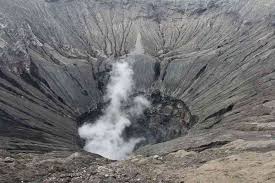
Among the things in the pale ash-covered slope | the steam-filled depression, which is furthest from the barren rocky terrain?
the steam-filled depression

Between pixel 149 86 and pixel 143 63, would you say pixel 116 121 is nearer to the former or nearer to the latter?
pixel 149 86

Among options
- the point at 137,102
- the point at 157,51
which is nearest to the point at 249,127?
the point at 137,102

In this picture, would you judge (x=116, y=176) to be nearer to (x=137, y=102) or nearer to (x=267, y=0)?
(x=137, y=102)

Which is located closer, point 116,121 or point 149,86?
point 116,121

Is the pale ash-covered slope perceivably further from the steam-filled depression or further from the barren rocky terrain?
Result: the steam-filled depression

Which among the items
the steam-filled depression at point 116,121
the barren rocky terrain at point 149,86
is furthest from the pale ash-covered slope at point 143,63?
the steam-filled depression at point 116,121

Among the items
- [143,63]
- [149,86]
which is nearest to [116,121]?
[149,86]
